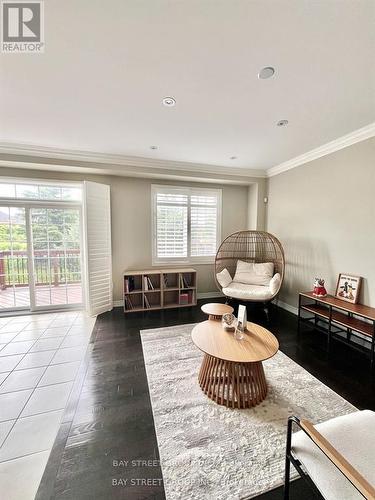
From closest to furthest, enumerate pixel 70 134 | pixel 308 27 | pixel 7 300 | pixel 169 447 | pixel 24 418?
1. pixel 308 27
2. pixel 169 447
3. pixel 24 418
4. pixel 70 134
5. pixel 7 300

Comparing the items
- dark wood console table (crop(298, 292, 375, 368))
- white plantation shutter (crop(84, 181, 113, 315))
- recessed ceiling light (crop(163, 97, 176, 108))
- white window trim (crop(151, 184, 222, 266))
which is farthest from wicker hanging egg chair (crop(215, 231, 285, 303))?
recessed ceiling light (crop(163, 97, 176, 108))

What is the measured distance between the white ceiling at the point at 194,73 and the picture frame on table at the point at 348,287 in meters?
1.82

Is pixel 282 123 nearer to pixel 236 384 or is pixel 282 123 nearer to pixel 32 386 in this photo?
pixel 236 384

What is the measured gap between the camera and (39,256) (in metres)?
3.49

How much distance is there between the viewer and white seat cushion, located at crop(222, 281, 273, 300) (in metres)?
3.24

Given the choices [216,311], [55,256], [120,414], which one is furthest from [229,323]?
[55,256]

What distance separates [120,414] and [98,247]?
2.47m

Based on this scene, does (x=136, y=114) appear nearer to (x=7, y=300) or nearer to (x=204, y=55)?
(x=204, y=55)

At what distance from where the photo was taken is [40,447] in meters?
1.35

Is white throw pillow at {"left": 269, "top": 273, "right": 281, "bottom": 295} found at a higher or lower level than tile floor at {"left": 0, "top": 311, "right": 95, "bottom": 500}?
higher

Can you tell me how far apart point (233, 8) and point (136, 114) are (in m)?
1.29

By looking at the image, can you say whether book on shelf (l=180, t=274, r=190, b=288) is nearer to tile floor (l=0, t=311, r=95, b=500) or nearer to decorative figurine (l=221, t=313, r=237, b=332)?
tile floor (l=0, t=311, r=95, b=500)

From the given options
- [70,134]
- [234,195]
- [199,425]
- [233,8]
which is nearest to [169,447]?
[199,425]

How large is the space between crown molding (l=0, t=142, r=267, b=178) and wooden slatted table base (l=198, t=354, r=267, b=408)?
10.1 feet
